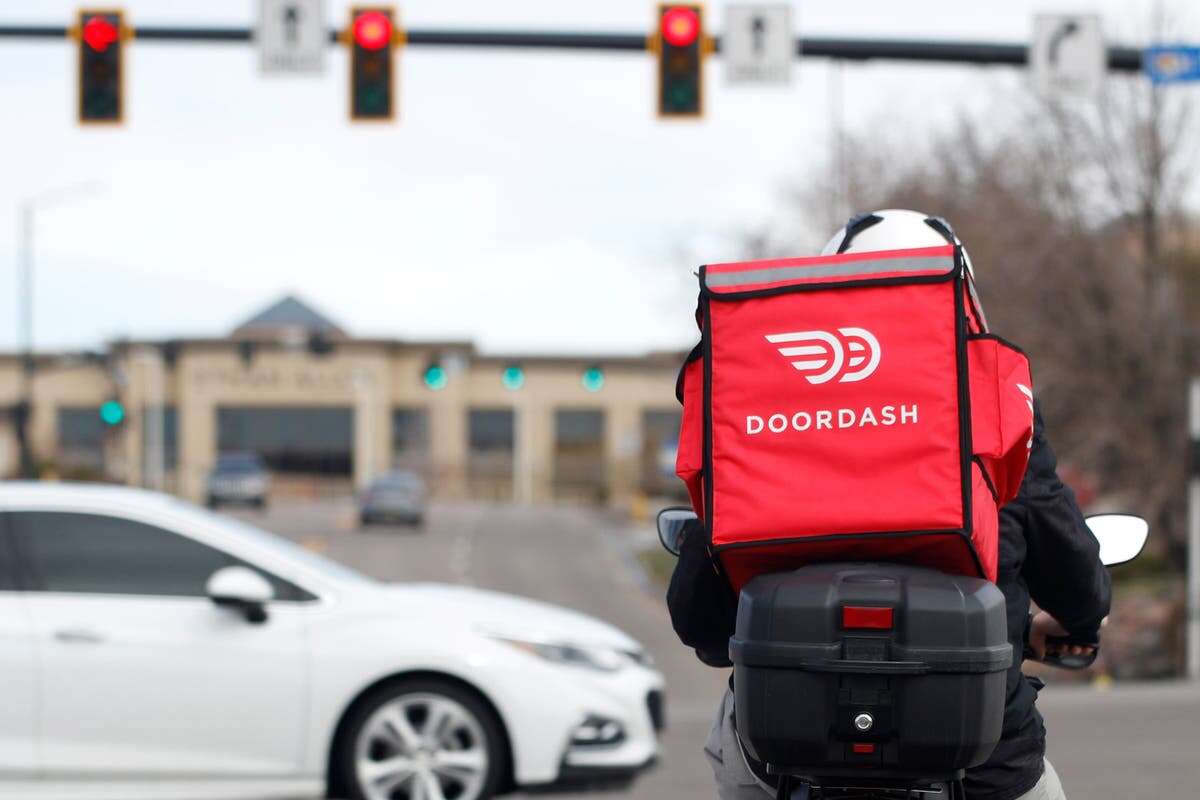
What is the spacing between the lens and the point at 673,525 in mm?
3037

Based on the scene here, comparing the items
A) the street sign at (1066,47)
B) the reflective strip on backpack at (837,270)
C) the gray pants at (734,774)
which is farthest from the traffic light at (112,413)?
the reflective strip on backpack at (837,270)

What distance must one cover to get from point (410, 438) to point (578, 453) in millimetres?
8662

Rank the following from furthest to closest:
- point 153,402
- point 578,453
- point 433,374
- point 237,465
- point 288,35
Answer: point 578,453, point 153,402, point 237,465, point 433,374, point 288,35

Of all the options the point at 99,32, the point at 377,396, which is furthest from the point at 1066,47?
the point at 377,396

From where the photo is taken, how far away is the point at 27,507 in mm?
7180

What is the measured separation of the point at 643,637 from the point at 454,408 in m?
60.7

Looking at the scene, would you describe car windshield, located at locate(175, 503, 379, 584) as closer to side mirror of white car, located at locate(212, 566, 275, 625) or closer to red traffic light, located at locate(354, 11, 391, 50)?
side mirror of white car, located at locate(212, 566, 275, 625)

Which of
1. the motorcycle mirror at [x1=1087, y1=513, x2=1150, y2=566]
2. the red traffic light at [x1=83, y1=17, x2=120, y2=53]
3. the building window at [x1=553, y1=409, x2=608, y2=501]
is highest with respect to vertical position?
the red traffic light at [x1=83, y1=17, x2=120, y2=53]

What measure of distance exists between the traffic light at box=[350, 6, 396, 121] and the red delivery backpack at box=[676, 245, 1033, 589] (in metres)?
10.7

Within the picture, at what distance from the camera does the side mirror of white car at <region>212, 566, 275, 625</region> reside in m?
6.96

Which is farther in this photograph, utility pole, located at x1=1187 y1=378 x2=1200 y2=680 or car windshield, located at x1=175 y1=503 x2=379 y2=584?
utility pole, located at x1=1187 y1=378 x2=1200 y2=680

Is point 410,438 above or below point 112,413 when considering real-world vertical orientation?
below

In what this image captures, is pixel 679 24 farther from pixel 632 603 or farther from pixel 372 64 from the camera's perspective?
pixel 632 603

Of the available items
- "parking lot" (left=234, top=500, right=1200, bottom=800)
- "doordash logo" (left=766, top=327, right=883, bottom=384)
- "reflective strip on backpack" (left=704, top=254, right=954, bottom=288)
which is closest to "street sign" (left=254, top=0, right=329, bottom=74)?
"parking lot" (left=234, top=500, right=1200, bottom=800)
